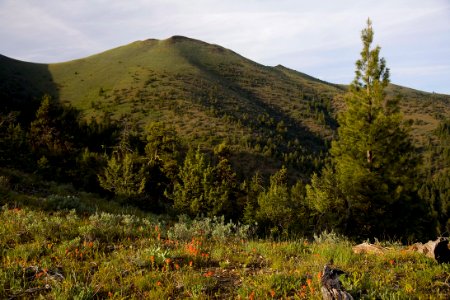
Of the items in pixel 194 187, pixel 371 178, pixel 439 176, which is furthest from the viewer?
pixel 439 176

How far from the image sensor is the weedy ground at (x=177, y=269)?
4094mm

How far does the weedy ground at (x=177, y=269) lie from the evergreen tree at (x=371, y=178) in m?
13.9

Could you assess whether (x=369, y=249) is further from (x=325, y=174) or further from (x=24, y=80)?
(x=24, y=80)

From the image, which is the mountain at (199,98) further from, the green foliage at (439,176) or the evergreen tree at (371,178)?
the evergreen tree at (371,178)

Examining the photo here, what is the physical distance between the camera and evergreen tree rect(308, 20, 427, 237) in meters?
19.4

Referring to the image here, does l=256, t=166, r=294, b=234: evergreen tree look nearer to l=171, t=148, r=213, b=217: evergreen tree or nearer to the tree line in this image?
the tree line

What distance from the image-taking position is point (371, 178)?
19.4 meters

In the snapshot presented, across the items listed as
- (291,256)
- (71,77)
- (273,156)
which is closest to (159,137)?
(291,256)

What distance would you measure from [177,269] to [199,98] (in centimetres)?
10090

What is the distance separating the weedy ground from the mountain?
61.4 m

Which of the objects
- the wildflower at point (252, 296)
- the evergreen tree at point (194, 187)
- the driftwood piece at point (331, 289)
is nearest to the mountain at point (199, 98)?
the evergreen tree at point (194, 187)

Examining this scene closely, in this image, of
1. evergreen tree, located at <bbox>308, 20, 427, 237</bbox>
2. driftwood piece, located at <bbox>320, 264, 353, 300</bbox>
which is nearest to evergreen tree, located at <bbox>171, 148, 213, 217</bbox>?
evergreen tree, located at <bbox>308, 20, 427, 237</bbox>

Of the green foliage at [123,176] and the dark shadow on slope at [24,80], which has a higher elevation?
the dark shadow on slope at [24,80]

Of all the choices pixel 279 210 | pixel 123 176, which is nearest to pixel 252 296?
pixel 279 210
